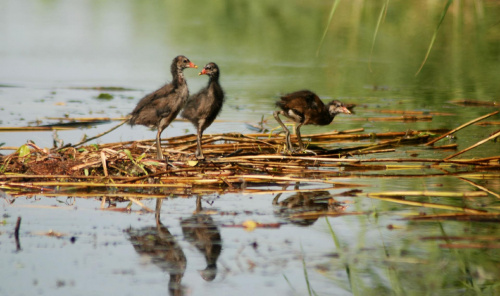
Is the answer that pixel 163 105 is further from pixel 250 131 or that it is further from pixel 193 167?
pixel 250 131

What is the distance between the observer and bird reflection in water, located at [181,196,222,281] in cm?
444

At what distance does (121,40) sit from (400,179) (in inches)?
552

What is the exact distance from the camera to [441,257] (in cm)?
461

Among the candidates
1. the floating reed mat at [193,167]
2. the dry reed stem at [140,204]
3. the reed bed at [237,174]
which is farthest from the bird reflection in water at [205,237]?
the floating reed mat at [193,167]

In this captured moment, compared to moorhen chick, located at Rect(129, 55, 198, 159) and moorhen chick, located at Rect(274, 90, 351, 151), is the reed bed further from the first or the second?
moorhen chick, located at Rect(274, 90, 351, 151)

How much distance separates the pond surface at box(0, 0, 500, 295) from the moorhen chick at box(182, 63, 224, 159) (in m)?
1.34

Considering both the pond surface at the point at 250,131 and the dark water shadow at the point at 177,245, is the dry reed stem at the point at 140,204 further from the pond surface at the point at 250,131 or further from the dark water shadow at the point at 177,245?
the dark water shadow at the point at 177,245

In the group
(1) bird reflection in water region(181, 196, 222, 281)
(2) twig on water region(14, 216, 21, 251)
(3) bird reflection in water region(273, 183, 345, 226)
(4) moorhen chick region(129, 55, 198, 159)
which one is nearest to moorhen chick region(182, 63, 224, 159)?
(4) moorhen chick region(129, 55, 198, 159)

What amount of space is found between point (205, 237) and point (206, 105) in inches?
109

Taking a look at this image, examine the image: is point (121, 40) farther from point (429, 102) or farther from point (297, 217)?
point (297, 217)

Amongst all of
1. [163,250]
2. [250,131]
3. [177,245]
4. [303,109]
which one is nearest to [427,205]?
[177,245]

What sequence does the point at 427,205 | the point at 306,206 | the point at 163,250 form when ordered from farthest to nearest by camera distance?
the point at 306,206 → the point at 427,205 → the point at 163,250

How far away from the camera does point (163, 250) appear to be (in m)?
4.71

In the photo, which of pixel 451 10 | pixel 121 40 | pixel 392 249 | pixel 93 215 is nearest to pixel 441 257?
pixel 392 249
